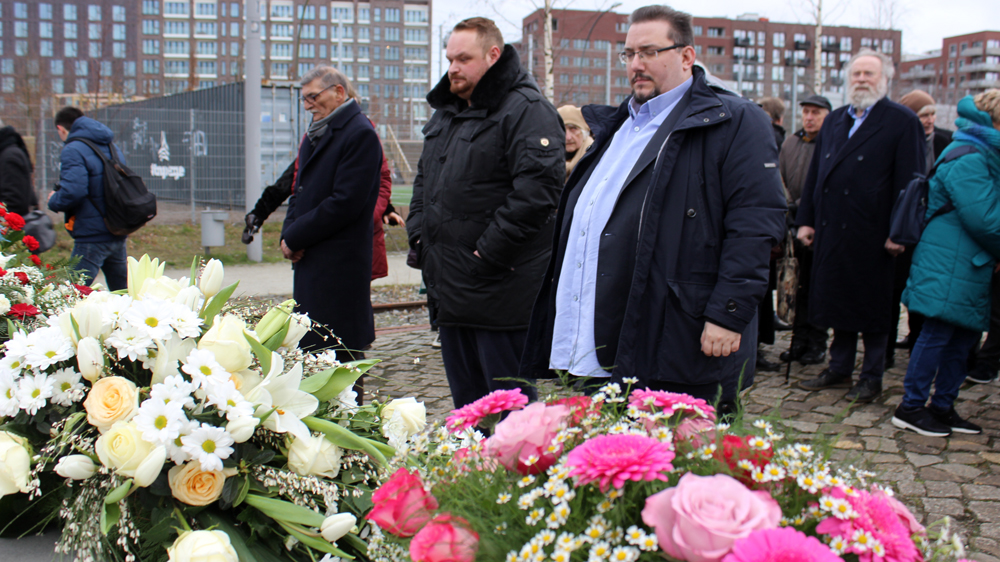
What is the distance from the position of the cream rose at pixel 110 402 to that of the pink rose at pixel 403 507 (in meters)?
0.56

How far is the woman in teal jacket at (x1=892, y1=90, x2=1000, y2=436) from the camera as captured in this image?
13.3 ft

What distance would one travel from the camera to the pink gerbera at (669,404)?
118 centimetres

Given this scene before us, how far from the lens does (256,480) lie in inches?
58.6

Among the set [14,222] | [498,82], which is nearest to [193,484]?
[14,222]

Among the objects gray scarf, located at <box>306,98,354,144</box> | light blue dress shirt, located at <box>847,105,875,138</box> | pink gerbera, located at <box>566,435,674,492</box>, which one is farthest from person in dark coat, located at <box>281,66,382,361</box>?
pink gerbera, located at <box>566,435,674,492</box>

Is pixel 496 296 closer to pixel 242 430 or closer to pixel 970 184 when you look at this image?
pixel 242 430

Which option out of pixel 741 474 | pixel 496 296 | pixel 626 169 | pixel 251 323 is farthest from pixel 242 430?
pixel 496 296

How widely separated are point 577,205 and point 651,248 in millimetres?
357

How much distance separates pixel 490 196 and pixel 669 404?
2.38m

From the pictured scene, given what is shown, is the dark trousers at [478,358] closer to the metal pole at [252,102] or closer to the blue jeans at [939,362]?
the blue jeans at [939,362]

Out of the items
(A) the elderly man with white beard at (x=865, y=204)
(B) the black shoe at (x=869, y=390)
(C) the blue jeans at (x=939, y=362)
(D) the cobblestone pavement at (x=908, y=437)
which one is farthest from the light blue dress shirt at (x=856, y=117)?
(D) the cobblestone pavement at (x=908, y=437)

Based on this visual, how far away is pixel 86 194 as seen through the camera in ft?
21.3

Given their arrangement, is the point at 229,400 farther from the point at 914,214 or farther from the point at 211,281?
the point at 914,214

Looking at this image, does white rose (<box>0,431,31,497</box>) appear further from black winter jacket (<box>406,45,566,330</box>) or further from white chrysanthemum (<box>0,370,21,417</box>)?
black winter jacket (<box>406,45,566,330</box>)
